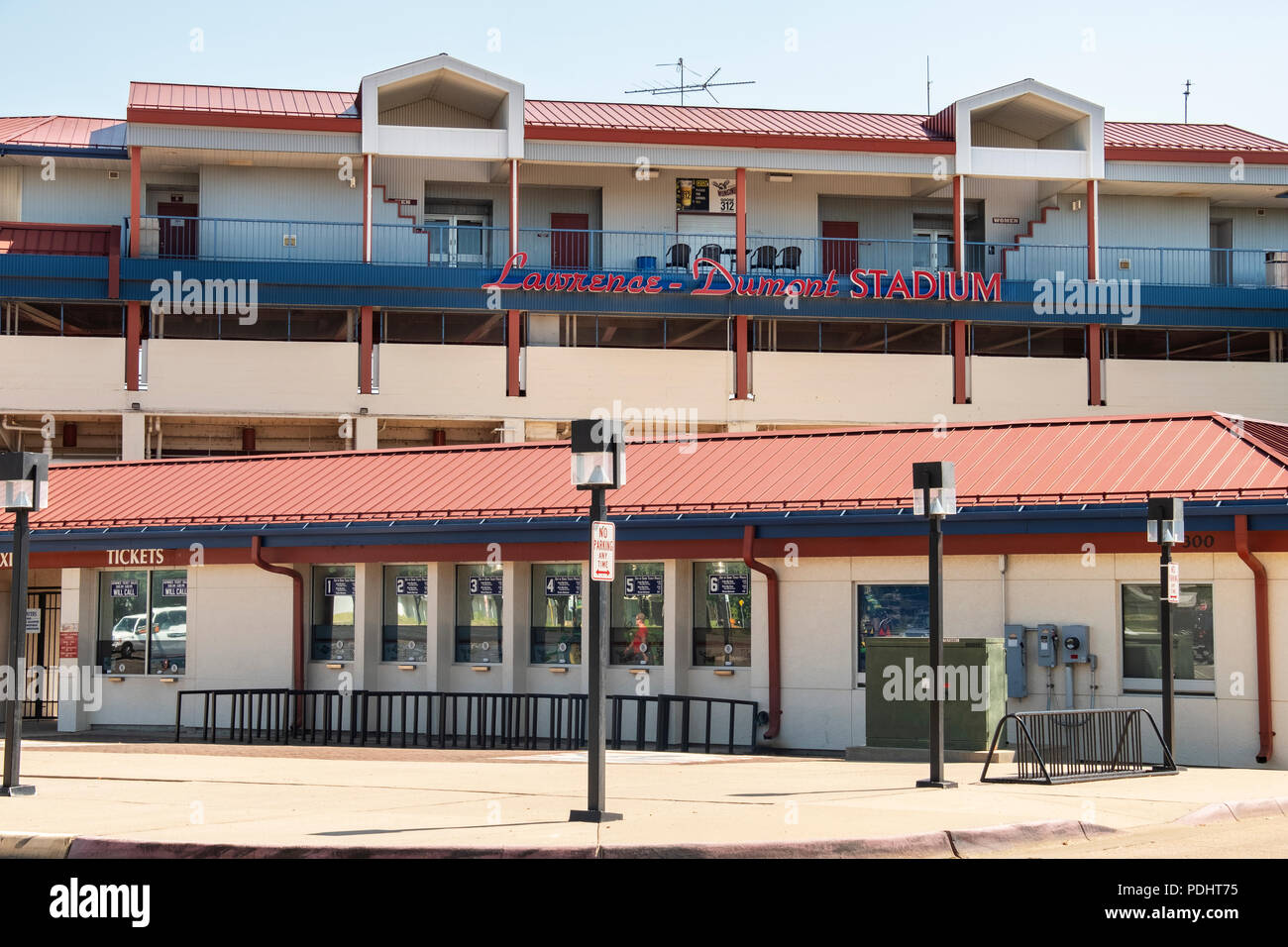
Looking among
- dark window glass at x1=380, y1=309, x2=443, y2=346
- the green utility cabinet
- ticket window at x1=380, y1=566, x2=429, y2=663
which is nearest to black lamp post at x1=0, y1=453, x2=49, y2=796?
ticket window at x1=380, y1=566, x2=429, y2=663

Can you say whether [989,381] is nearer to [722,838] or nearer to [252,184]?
[252,184]

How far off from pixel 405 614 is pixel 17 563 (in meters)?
9.30

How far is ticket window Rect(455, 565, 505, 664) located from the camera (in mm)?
23000

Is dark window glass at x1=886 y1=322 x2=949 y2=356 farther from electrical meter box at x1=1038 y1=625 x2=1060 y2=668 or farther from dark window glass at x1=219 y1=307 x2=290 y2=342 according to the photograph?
electrical meter box at x1=1038 y1=625 x2=1060 y2=668

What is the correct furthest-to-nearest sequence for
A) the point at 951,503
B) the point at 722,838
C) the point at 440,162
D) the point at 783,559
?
the point at 440,162 < the point at 783,559 < the point at 951,503 < the point at 722,838

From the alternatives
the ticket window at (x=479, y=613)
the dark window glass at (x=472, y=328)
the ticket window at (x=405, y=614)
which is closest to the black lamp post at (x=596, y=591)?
the ticket window at (x=479, y=613)

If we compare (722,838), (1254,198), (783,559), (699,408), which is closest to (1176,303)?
(1254,198)

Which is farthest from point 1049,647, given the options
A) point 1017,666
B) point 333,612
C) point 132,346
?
point 132,346

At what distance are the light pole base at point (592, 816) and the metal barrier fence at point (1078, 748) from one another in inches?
176

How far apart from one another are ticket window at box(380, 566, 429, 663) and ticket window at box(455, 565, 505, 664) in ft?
1.66

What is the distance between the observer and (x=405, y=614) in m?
23.6

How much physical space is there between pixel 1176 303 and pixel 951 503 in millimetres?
28604

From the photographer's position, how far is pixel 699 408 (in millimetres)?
38375

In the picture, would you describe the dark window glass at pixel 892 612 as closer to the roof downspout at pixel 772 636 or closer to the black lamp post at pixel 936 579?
the roof downspout at pixel 772 636
